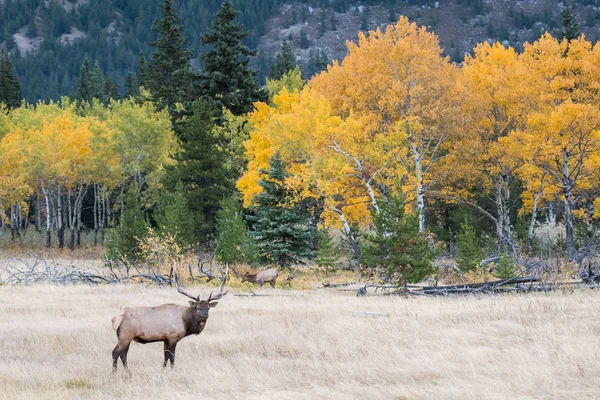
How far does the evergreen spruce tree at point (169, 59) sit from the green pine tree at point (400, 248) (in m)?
32.8

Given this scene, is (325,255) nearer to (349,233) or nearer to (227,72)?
(349,233)

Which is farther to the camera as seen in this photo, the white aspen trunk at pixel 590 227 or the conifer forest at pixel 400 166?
the conifer forest at pixel 400 166

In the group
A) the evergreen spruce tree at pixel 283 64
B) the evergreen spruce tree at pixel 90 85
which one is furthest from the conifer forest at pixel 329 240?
the evergreen spruce tree at pixel 90 85

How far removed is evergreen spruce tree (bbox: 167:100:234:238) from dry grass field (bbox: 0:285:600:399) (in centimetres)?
1553

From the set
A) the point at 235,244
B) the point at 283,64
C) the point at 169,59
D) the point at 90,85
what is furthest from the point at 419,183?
the point at 90,85

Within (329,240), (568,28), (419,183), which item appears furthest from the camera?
(568,28)

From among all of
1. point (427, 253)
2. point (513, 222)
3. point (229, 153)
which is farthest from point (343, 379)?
point (513, 222)

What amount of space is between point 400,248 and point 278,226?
22.1 feet

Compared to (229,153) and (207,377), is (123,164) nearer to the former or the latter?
(229,153)

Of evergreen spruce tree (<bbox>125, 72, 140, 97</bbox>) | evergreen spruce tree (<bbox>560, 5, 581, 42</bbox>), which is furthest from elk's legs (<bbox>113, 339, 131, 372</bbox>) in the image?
evergreen spruce tree (<bbox>125, 72, 140, 97</bbox>)

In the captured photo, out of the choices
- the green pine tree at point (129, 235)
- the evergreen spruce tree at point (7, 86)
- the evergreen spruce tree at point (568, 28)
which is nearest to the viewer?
the green pine tree at point (129, 235)

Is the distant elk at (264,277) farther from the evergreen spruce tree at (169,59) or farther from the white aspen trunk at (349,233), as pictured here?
the evergreen spruce tree at (169,59)

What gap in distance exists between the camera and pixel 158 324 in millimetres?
10984

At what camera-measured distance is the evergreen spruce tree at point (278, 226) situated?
2627 cm
